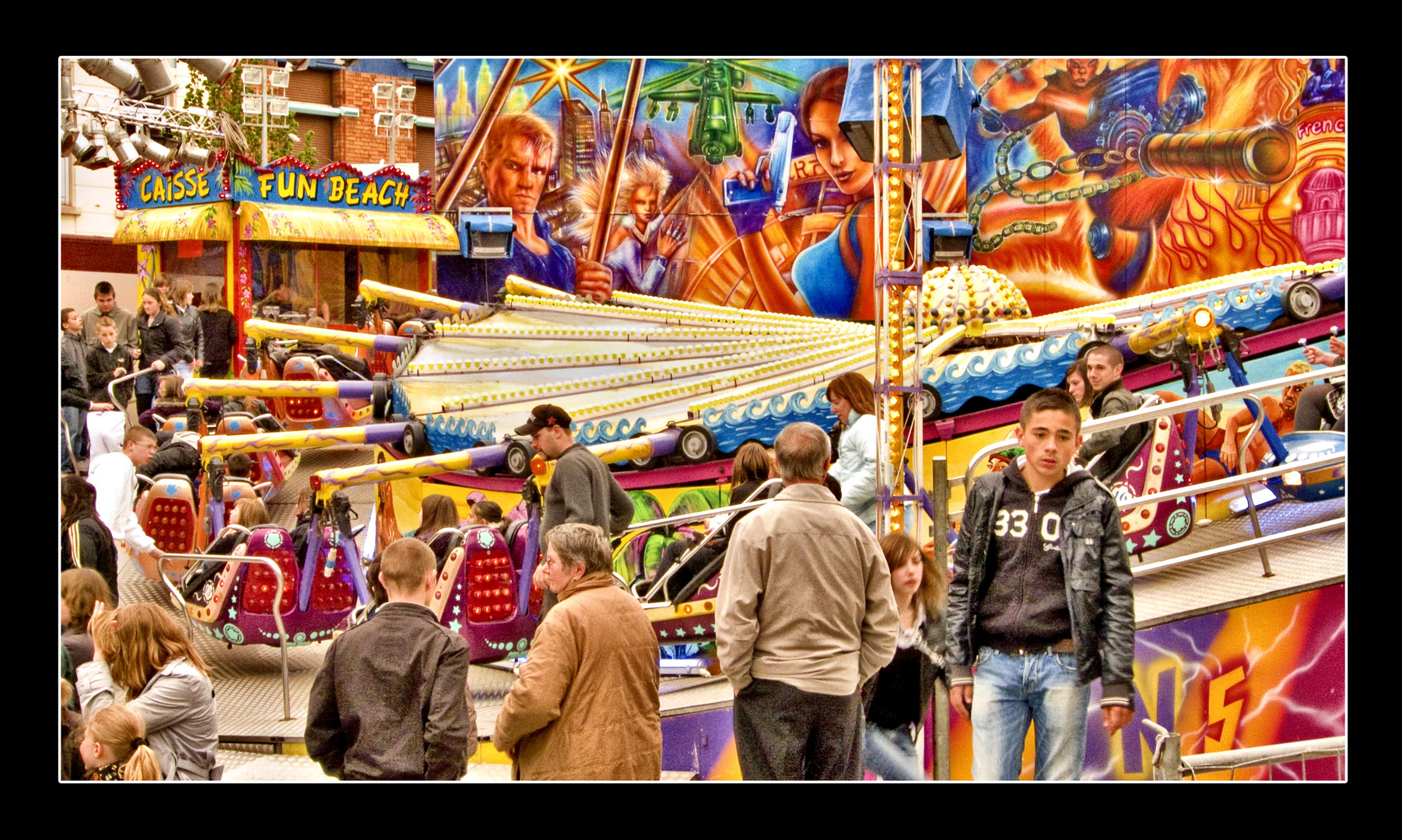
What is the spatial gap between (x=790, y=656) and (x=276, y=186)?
15.3 ft

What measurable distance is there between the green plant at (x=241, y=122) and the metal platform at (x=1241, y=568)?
4647mm

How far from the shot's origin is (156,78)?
23.5 ft

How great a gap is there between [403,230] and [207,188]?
0.96 metres

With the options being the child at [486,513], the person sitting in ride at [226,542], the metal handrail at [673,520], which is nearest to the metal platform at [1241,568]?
the metal handrail at [673,520]

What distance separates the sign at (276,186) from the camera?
744 centimetres

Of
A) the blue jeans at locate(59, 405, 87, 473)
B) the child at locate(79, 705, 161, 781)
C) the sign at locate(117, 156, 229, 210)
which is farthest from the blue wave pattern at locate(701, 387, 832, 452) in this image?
the child at locate(79, 705, 161, 781)

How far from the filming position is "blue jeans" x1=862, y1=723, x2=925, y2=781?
4.37 meters

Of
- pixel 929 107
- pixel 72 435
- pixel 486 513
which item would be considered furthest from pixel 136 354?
pixel 929 107

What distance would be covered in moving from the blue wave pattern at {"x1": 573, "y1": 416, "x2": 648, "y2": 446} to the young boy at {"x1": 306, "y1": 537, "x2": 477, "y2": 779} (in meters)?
3.15

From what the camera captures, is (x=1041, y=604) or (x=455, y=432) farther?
(x=455, y=432)

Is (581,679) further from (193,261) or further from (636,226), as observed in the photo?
(193,261)

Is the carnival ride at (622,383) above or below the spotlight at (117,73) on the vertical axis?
below

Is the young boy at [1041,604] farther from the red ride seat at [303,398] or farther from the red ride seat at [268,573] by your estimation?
the red ride seat at [303,398]

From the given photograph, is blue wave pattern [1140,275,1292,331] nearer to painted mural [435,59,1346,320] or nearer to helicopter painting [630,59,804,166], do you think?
painted mural [435,59,1346,320]
